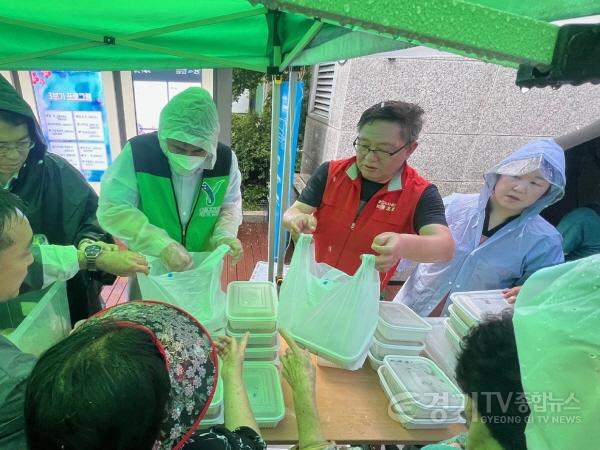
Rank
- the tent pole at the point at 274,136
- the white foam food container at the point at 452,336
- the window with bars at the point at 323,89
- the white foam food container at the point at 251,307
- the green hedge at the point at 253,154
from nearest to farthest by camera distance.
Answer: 1. the white foam food container at the point at 251,307
2. the white foam food container at the point at 452,336
3. the tent pole at the point at 274,136
4. the window with bars at the point at 323,89
5. the green hedge at the point at 253,154

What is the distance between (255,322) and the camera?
1.37m

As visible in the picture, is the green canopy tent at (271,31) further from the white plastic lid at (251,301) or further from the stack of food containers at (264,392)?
the stack of food containers at (264,392)

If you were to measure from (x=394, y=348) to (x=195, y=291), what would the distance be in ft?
2.86

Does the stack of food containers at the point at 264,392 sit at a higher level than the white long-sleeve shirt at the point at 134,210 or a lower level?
lower

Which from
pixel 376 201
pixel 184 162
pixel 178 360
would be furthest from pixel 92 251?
pixel 376 201

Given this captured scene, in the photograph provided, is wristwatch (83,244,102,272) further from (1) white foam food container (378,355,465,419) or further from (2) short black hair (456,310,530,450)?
(2) short black hair (456,310,530,450)

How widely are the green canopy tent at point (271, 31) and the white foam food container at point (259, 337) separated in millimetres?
1116

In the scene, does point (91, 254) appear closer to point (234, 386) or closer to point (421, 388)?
point (234, 386)

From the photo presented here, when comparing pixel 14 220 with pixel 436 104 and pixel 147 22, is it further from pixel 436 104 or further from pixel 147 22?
pixel 436 104

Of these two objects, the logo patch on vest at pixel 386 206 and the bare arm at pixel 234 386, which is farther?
the logo patch on vest at pixel 386 206

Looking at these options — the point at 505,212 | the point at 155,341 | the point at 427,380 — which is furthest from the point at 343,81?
the point at 155,341

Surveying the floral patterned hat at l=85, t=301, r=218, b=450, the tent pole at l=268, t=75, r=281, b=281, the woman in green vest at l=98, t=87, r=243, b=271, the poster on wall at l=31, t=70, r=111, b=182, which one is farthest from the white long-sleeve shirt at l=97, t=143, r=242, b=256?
the poster on wall at l=31, t=70, r=111, b=182

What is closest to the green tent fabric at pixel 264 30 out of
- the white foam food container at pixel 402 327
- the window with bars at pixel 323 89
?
the white foam food container at pixel 402 327

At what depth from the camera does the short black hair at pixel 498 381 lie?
2.33 feet
